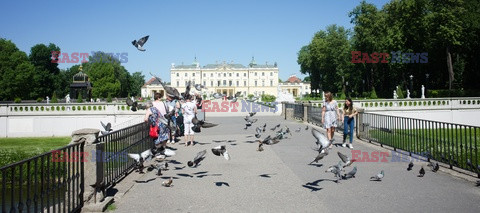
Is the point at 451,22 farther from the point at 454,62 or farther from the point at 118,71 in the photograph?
the point at 118,71

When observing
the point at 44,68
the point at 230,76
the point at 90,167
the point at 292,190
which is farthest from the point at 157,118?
the point at 230,76

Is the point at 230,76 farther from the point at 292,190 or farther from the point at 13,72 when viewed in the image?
the point at 292,190

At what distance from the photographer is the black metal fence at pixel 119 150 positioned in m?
6.70

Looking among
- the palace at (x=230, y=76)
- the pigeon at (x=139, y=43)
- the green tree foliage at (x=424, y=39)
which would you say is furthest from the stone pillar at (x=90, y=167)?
the palace at (x=230, y=76)

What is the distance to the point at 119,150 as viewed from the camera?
24.7 feet

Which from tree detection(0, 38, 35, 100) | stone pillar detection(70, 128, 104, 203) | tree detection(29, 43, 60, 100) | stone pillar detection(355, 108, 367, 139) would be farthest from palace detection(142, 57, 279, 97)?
stone pillar detection(70, 128, 104, 203)

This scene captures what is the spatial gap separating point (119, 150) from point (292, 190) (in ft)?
10.9

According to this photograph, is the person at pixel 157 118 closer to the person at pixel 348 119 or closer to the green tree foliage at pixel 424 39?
the person at pixel 348 119

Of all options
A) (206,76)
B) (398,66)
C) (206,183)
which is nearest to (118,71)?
(206,76)

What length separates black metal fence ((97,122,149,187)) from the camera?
670 cm

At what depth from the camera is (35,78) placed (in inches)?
2608

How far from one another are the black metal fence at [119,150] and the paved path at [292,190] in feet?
1.29

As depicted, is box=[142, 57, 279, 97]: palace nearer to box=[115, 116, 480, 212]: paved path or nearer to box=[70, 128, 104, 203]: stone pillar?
box=[115, 116, 480, 212]: paved path

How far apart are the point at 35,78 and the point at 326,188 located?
69.4m
